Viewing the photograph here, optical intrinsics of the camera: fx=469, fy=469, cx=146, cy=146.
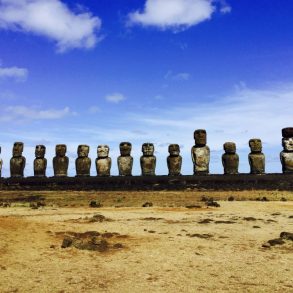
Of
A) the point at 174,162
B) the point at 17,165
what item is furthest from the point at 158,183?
the point at 17,165

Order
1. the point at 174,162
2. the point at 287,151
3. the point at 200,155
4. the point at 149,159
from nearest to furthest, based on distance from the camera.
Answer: the point at 287,151 < the point at 200,155 < the point at 174,162 < the point at 149,159

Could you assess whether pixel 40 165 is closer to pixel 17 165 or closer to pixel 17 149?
pixel 17 165

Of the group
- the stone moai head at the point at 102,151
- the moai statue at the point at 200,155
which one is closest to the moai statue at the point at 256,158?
the moai statue at the point at 200,155

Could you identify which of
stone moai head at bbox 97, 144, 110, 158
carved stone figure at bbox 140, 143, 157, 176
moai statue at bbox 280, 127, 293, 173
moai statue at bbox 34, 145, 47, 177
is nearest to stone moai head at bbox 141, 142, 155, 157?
carved stone figure at bbox 140, 143, 157, 176

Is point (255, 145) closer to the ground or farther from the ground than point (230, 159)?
farther from the ground

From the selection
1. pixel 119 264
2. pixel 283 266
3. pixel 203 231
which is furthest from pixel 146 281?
pixel 203 231

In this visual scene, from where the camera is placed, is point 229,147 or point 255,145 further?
point 229,147

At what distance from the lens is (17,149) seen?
27.2 m

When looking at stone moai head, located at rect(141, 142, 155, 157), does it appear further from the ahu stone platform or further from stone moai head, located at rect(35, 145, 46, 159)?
stone moai head, located at rect(35, 145, 46, 159)

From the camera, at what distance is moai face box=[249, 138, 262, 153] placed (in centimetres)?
2359

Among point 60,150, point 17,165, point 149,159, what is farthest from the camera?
point 17,165

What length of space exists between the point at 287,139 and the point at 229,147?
2.86 meters

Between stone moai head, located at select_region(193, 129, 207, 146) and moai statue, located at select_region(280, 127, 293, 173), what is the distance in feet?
12.8

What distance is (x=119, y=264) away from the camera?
7.22 m
